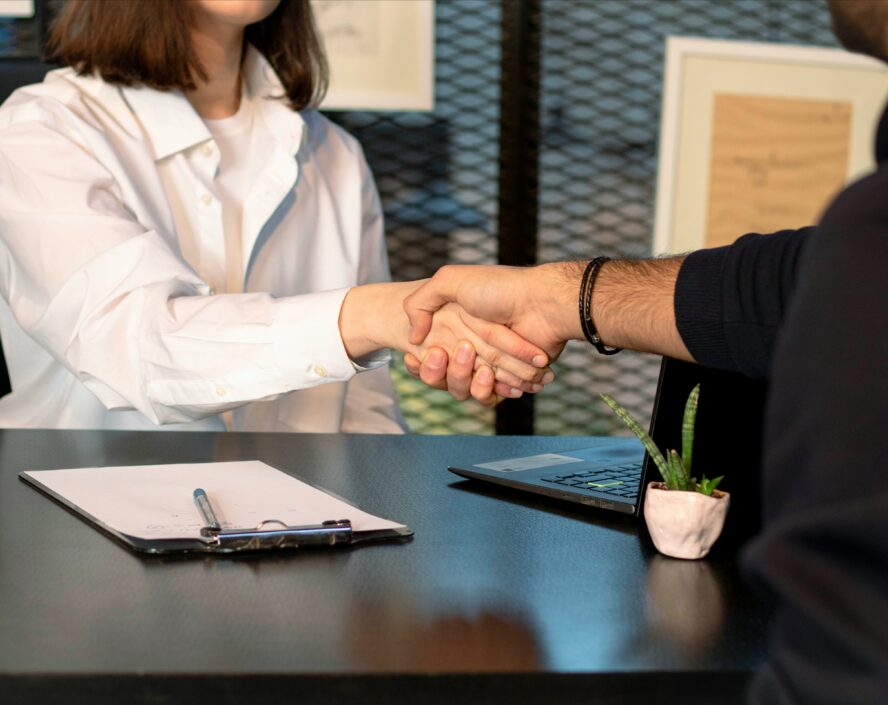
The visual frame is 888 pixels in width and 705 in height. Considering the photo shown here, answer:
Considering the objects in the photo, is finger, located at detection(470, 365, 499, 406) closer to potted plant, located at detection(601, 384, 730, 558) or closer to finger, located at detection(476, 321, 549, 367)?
finger, located at detection(476, 321, 549, 367)

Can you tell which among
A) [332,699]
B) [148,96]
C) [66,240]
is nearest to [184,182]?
[148,96]

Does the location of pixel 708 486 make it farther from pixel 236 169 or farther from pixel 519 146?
pixel 519 146

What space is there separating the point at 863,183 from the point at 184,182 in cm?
128

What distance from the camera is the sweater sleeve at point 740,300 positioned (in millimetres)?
816

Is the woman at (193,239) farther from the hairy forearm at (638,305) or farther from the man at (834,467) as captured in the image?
the man at (834,467)

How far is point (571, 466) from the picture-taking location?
1.07m

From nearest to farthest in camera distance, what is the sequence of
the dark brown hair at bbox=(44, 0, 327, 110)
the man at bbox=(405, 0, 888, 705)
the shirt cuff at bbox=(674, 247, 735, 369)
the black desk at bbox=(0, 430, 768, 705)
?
the man at bbox=(405, 0, 888, 705), the black desk at bbox=(0, 430, 768, 705), the shirt cuff at bbox=(674, 247, 735, 369), the dark brown hair at bbox=(44, 0, 327, 110)

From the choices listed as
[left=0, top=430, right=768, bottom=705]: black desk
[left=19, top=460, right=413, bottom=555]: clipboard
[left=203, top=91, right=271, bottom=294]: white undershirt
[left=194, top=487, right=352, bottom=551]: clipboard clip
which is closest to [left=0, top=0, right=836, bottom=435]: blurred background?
[left=203, top=91, right=271, bottom=294]: white undershirt

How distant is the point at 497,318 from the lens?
129 centimetres

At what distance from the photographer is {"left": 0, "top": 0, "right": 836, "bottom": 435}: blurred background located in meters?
2.25

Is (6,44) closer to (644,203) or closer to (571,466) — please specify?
(644,203)

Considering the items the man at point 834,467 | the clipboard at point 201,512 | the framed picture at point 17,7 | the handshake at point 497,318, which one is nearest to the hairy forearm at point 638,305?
the handshake at point 497,318

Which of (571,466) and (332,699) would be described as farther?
(571,466)

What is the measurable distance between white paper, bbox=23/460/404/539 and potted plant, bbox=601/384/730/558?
0.19m
